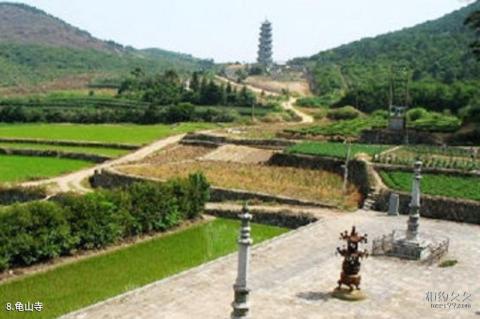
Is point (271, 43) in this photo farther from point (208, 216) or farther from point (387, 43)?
point (208, 216)

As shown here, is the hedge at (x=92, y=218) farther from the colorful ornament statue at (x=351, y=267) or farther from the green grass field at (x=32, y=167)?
the green grass field at (x=32, y=167)

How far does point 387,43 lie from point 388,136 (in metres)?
96.3

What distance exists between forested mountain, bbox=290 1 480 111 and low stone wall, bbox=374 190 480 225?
119 ft

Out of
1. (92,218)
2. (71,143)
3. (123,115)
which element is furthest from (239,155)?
(123,115)

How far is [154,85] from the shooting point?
327 ft

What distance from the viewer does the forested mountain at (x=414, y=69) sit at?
67.5m

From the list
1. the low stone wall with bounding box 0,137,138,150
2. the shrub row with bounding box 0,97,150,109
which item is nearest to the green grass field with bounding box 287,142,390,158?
the low stone wall with bounding box 0,137,138,150

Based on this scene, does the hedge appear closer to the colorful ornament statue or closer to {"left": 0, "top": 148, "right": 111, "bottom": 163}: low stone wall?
the colorful ornament statue

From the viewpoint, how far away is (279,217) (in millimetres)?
28281

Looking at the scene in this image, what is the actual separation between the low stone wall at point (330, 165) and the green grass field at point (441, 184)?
40.1 inches

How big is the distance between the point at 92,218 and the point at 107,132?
38401mm

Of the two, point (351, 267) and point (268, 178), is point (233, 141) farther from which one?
point (351, 267)

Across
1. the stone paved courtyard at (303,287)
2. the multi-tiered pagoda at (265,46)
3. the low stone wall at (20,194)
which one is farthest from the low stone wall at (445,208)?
the multi-tiered pagoda at (265,46)

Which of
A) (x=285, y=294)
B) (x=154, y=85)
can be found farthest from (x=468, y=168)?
(x=154, y=85)
